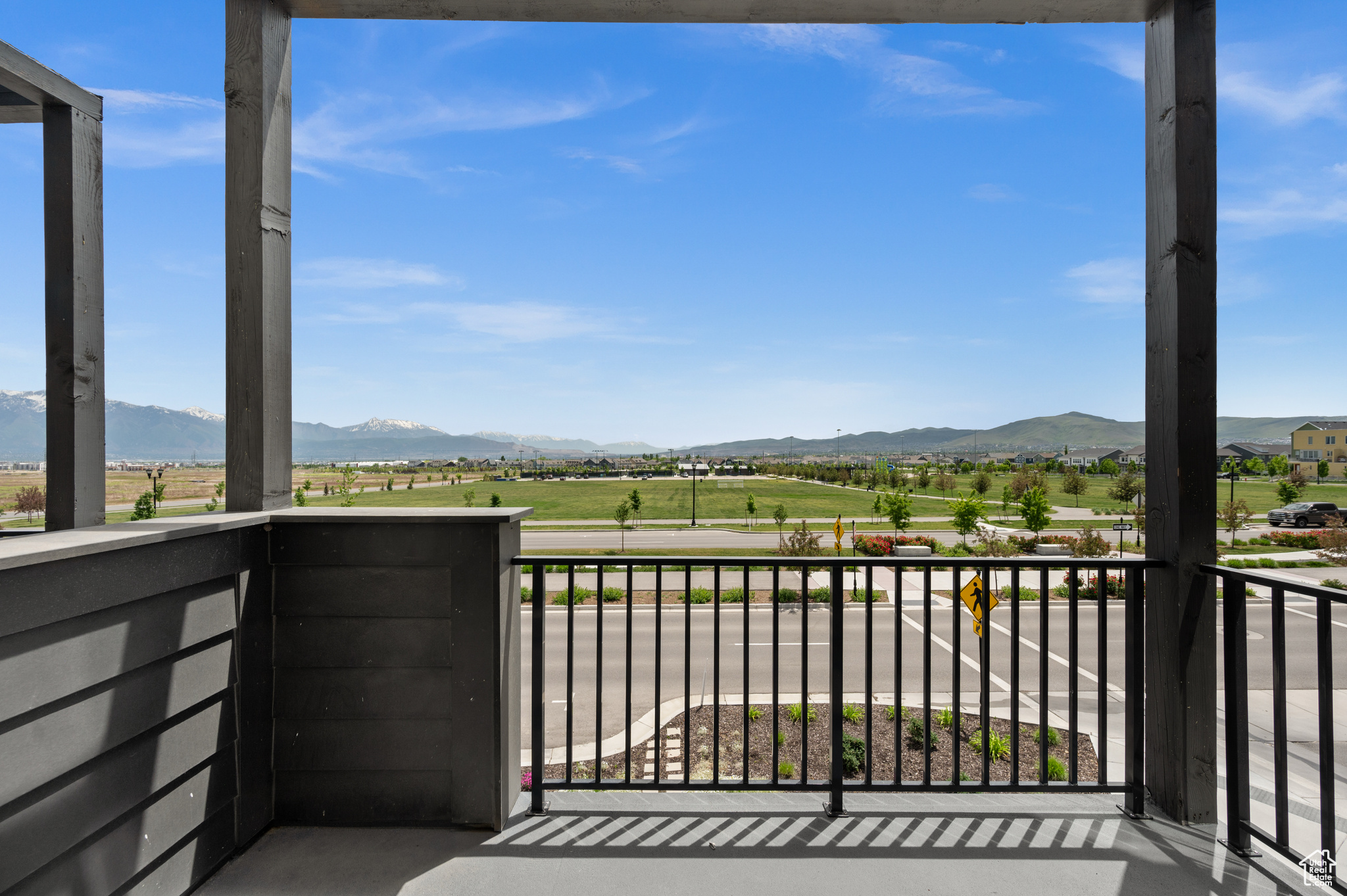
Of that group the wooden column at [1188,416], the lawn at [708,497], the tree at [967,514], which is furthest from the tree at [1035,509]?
the wooden column at [1188,416]

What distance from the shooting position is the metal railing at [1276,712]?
1303 mm

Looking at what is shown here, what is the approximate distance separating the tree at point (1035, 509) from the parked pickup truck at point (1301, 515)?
1.98 metres

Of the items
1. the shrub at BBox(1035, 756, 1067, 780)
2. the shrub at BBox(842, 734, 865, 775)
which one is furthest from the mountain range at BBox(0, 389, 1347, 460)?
the shrub at BBox(842, 734, 865, 775)

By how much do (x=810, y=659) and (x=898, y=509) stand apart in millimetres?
3135

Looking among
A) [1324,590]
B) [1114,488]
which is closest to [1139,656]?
[1324,590]

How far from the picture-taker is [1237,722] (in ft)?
5.21

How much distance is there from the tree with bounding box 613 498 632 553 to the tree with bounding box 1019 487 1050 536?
5.20 meters

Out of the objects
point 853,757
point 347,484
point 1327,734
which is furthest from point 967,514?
point 347,484

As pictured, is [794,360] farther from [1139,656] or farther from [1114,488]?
[1139,656]

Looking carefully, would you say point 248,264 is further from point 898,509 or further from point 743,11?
point 898,509

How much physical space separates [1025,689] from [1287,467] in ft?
16.1

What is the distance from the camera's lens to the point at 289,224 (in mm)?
1823

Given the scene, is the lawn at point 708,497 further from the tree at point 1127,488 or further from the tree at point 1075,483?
the tree at point 1127,488

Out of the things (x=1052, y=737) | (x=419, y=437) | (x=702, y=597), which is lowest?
(x=702, y=597)
